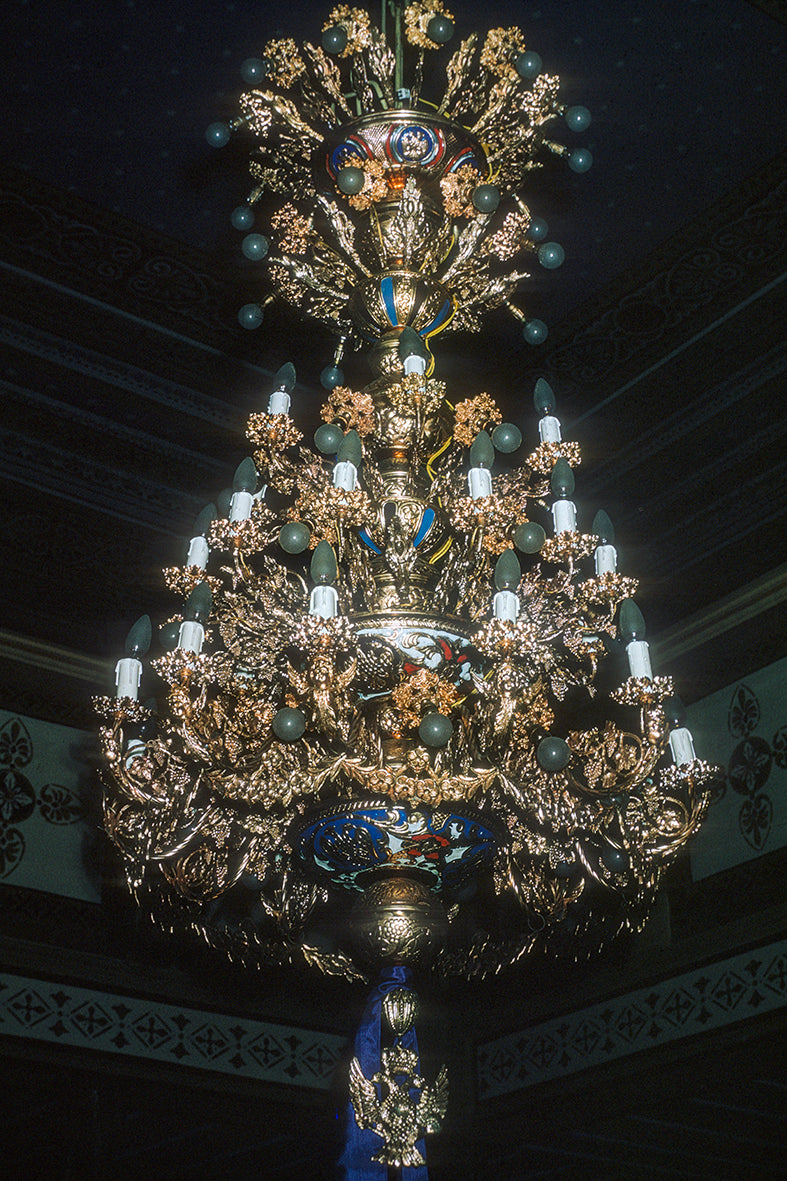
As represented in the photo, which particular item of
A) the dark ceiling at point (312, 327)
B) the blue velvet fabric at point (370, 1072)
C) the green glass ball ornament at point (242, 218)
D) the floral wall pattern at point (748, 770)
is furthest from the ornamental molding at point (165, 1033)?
the green glass ball ornament at point (242, 218)

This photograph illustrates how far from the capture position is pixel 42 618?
4.64 metres

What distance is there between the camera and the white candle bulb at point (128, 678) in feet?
8.84

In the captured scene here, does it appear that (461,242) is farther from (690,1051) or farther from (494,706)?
(690,1051)

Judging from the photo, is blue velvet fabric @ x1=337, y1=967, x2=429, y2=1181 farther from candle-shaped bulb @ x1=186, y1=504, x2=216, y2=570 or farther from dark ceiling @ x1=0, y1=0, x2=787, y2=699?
dark ceiling @ x1=0, y1=0, x2=787, y2=699

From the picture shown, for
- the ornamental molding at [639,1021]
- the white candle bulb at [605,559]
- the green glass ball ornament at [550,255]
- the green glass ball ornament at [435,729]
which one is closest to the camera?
the green glass ball ornament at [435,729]

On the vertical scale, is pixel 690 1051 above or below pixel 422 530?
below

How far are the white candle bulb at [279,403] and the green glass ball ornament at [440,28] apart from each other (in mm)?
959

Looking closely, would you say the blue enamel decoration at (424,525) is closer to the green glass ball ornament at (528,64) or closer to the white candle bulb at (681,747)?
the white candle bulb at (681,747)

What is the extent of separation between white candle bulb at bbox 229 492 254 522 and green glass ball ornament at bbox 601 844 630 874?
115 cm

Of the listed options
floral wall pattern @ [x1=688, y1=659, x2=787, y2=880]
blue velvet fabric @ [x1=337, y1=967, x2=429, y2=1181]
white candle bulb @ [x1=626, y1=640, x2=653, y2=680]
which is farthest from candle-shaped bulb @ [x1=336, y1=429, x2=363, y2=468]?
floral wall pattern @ [x1=688, y1=659, x2=787, y2=880]

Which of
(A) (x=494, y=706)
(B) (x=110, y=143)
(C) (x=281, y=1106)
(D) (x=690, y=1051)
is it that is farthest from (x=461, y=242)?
(C) (x=281, y=1106)

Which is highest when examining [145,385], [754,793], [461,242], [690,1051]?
[145,385]

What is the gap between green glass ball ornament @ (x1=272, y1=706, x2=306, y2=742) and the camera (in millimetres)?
2398

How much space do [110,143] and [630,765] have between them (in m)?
2.30
